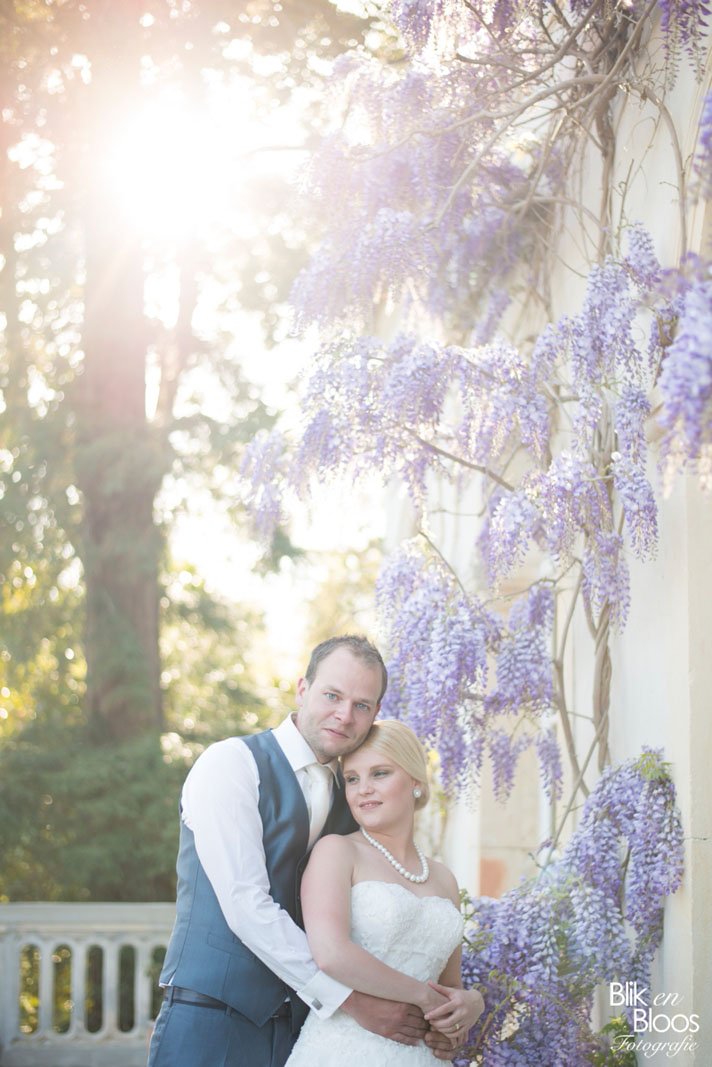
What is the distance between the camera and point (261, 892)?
271 centimetres

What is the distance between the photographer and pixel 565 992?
11.0 ft

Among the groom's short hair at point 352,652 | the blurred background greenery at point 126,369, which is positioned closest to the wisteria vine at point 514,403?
the groom's short hair at point 352,652

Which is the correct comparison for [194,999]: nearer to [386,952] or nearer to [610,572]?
[386,952]

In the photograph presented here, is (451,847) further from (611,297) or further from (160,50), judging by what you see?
(160,50)

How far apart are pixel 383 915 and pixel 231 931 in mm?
361

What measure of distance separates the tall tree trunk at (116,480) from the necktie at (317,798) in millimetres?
4445

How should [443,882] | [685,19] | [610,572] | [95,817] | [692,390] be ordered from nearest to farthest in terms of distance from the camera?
[692,390] < [443,882] < [685,19] < [610,572] < [95,817]

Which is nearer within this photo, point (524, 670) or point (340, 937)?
point (340, 937)

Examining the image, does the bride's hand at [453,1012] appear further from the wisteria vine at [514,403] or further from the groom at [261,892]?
the wisteria vine at [514,403]

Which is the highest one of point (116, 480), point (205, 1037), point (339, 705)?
point (116, 480)

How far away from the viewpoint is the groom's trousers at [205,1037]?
271cm

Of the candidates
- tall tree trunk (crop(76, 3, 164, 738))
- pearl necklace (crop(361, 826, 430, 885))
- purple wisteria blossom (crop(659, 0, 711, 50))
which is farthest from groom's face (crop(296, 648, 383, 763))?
tall tree trunk (crop(76, 3, 164, 738))

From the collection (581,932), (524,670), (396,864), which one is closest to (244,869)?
(396,864)

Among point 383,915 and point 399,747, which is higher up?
point 399,747
